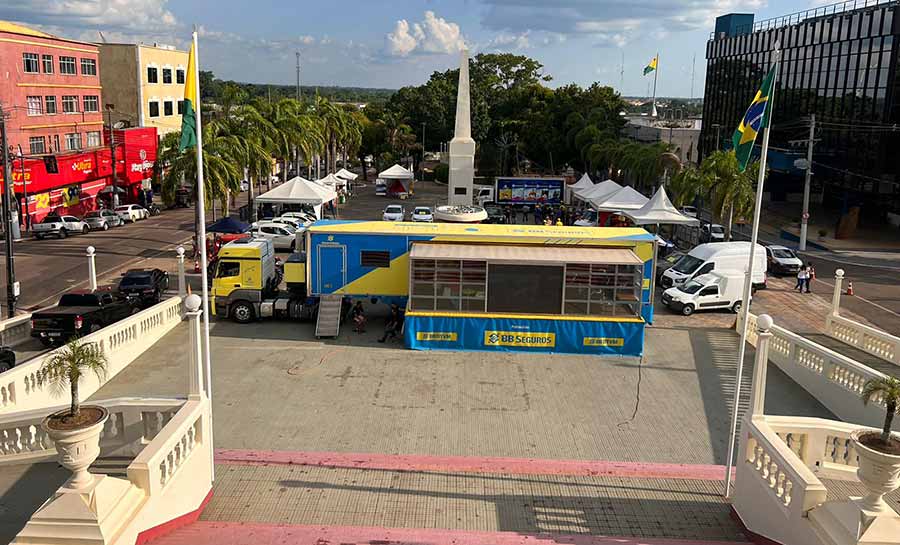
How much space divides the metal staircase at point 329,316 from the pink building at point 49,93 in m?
29.8

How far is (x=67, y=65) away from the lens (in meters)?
50.6

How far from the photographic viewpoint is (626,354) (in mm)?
21203

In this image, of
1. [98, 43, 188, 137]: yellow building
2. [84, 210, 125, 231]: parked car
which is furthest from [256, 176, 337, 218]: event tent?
[98, 43, 188, 137]: yellow building

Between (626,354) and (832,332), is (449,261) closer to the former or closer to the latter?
(626,354)

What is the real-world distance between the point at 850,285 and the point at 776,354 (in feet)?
45.6

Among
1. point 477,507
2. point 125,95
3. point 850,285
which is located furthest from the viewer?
point 125,95

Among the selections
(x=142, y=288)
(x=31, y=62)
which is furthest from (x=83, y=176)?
(x=142, y=288)

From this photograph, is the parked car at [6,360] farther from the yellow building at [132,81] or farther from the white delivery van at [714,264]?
the yellow building at [132,81]

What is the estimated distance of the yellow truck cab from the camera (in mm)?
23719

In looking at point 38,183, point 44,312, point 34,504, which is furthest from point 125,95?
point 34,504

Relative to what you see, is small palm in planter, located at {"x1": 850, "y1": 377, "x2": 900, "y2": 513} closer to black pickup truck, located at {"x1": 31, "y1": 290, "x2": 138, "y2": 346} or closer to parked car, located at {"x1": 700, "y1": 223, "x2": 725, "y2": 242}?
black pickup truck, located at {"x1": 31, "y1": 290, "x2": 138, "y2": 346}

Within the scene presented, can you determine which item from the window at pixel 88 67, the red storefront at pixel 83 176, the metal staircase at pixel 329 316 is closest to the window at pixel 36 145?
the red storefront at pixel 83 176

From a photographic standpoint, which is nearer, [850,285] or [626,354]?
[626,354]

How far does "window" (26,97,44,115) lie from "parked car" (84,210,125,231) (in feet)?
24.3
